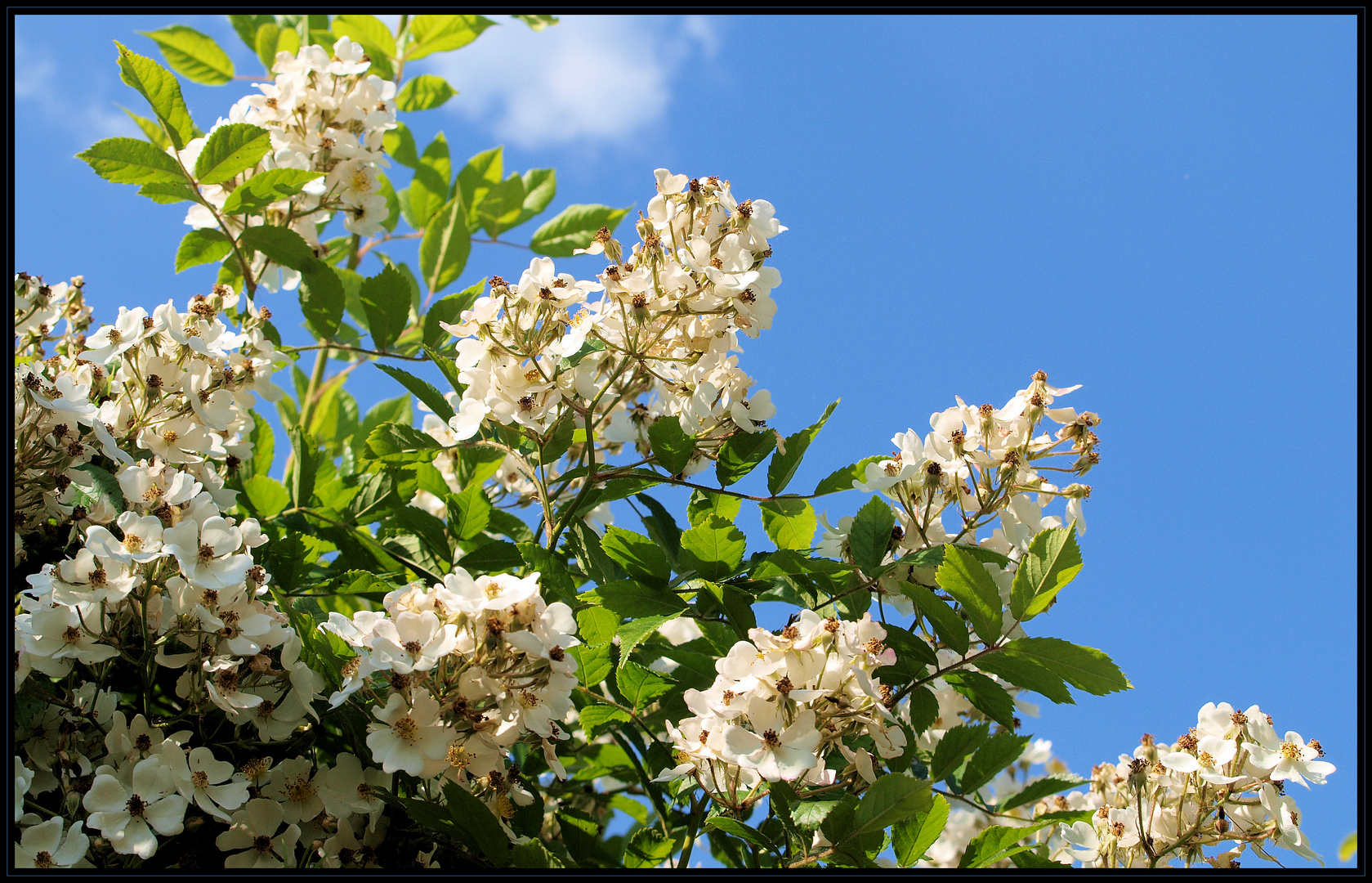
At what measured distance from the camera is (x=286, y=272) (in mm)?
3322

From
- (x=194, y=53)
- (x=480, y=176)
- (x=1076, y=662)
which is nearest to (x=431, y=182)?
(x=480, y=176)

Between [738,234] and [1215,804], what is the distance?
6.05 feet

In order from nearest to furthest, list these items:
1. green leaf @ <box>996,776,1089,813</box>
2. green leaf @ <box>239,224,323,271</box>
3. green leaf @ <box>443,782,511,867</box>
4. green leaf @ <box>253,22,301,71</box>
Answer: green leaf @ <box>443,782,511,867</box> < green leaf @ <box>996,776,1089,813</box> < green leaf @ <box>239,224,323,271</box> < green leaf @ <box>253,22,301,71</box>

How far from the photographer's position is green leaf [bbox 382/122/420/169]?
4141mm

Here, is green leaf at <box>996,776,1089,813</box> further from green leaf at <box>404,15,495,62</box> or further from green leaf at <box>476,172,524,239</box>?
green leaf at <box>404,15,495,62</box>

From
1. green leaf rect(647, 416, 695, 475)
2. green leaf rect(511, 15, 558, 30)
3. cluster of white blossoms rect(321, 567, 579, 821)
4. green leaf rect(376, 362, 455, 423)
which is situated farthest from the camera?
green leaf rect(511, 15, 558, 30)

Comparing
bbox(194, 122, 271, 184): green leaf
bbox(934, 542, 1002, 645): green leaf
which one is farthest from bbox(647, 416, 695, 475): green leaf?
bbox(194, 122, 271, 184): green leaf

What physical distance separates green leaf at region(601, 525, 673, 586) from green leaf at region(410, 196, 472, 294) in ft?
6.27

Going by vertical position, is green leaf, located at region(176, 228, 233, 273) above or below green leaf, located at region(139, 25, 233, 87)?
below

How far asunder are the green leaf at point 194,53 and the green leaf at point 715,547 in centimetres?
310

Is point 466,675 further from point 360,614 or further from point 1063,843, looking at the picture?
point 1063,843

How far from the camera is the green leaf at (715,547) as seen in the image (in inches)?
88.3
